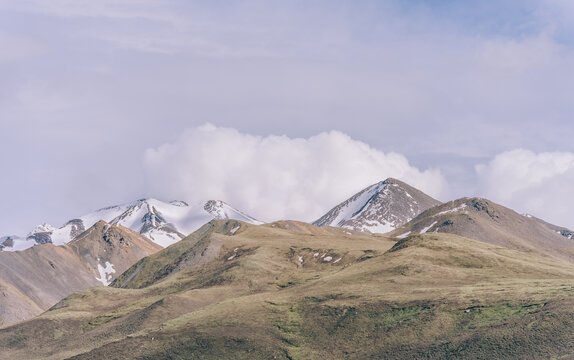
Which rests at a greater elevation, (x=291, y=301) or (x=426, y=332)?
(x=291, y=301)

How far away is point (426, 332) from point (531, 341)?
23.4 meters

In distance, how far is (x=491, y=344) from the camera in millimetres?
115812

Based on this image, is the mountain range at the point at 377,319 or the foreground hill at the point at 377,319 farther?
the foreground hill at the point at 377,319

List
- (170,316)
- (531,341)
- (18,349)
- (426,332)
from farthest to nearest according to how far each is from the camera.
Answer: (18,349)
(170,316)
(426,332)
(531,341)

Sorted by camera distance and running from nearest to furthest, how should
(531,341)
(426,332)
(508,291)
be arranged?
→ (531,341) → (426,332) → (508,291)

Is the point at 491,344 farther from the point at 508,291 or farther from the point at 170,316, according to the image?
the point at 170,316

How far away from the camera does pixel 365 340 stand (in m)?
138

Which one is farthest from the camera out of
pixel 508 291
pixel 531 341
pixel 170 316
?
pixel 170 316

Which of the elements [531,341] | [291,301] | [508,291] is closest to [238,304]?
[291,301]

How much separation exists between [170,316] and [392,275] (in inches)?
2377

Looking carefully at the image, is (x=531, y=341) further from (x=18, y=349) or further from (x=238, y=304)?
(x=18, y=349)

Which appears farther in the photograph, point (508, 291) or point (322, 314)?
point (322, 314)

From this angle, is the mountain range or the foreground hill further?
the foreground hill

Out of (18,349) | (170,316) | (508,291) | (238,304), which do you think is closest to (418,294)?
(508,291)
